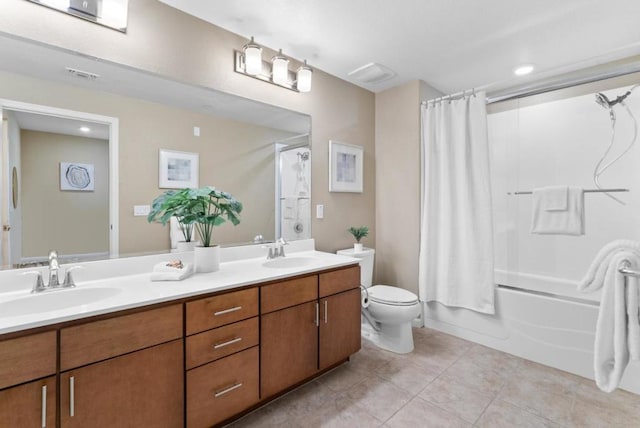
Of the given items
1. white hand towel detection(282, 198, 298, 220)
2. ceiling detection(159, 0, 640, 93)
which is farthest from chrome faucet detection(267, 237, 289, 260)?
ceiling detection(159, 0, 640, 93)

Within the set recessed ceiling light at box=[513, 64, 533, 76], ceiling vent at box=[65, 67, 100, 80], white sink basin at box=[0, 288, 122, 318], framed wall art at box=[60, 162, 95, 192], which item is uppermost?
recessed ceiling light at box=[513, 64, 533, 76]

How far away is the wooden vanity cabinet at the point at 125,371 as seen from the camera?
1.00 meters

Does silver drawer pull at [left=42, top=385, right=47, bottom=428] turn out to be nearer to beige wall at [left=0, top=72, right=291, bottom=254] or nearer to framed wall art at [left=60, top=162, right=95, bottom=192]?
beige wall at [left=0, top=72, right=291, bottom=254]

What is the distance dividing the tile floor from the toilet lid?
1.37ft

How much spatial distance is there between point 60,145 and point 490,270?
2859mm

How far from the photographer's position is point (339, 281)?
6.27 ft

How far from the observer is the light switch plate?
1.58 metres

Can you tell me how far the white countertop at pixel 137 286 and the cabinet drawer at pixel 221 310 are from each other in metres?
0.05

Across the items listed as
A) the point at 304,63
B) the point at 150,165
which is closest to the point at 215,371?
the point at 150,165

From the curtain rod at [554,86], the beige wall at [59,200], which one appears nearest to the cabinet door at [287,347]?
the beige wall at [59,200]

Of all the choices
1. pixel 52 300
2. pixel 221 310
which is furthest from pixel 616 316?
pixel 52 300

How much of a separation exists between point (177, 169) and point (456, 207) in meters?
2.18

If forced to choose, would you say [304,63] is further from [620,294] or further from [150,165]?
[620,294]

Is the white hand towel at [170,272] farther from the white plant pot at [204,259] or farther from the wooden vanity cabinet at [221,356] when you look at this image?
the wooden vanity cabinet at [221,356]
